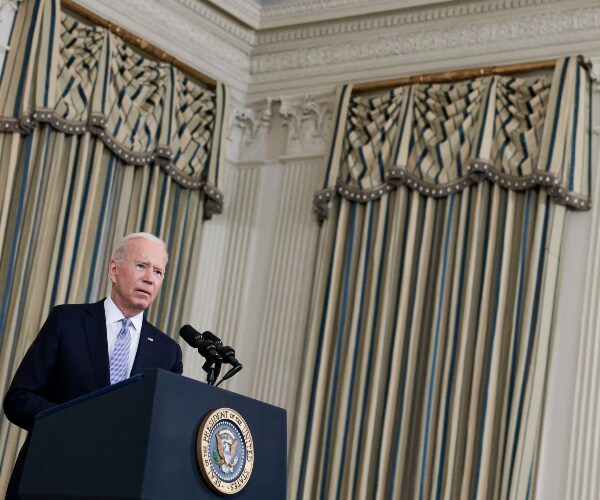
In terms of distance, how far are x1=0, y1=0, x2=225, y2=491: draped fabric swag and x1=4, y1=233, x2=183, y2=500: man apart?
2.45 meters

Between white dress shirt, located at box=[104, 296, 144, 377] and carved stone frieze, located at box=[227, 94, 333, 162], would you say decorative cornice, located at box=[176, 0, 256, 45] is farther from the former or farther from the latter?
white dress shirt, located at box=[104, 296, 144, 377]

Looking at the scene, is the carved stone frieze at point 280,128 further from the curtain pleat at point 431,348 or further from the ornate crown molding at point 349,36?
the curtain pleat at point 431,348

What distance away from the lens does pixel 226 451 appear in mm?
3301

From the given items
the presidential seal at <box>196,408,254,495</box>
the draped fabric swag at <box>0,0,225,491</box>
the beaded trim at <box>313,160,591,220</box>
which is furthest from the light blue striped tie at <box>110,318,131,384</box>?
the beaded trim at <box>313,160,591,220</box>

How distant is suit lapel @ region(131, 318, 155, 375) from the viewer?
153 inches

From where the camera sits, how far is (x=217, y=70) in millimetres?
7617

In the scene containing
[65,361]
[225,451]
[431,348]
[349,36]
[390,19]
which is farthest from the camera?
[349,36]

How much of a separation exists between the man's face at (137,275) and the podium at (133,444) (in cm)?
59

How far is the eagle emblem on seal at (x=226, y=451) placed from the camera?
3280 mm

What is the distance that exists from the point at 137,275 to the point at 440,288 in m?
2.97

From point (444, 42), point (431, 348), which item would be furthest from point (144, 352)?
point (444, 42)

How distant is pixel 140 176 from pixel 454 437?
2.42 meters

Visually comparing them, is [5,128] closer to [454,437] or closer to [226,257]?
[226,257]

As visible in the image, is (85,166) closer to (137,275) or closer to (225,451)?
(137,275)
